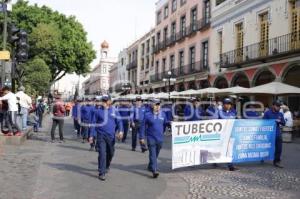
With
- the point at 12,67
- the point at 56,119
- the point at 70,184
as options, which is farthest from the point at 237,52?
the point at 70,184

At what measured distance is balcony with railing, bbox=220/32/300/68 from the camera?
22.8m

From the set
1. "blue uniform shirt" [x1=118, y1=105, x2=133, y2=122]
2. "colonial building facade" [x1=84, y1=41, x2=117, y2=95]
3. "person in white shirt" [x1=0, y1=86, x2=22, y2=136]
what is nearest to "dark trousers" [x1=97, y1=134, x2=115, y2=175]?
"person in white shirt" [x1=0, y1=86, x2=22, y2=136]

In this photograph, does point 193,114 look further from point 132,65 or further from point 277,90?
point 132,65

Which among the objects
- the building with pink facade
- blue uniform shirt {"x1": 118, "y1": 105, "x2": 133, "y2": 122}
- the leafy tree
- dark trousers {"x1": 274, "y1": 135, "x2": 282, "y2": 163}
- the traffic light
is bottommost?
dark trousers {"x1": 274, "y1": 135, "x2": 282, "y2": 163}

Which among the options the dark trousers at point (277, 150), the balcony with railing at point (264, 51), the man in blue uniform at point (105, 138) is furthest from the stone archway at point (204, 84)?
the man in blue uniform at point (105, 138)

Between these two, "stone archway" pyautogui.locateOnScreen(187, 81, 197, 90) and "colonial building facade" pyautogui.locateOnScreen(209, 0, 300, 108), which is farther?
"stone archway" pyautogui.locateOnScreen(187, 81, 197, 90)

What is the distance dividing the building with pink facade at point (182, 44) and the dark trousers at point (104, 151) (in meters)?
25.2

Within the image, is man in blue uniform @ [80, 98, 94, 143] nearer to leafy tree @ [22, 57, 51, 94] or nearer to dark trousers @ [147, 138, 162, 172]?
dark trousers @ [147, 138, 162, 172]

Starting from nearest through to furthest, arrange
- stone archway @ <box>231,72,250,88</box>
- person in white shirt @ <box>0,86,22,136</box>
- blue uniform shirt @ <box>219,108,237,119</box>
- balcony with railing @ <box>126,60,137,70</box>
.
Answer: blue uniform shirt @ <box>219,108,237,119</box> → person in white shirt @ <box>0,86,22,136</box> → stone archway @ <box>231,72,250,88</box> → balcony with railing @ <box>126,60,137,70</box>

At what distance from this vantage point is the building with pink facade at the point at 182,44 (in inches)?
1415

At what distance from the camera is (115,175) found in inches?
379

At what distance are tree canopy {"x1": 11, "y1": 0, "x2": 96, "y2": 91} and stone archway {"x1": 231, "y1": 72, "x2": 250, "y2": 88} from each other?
19371 mm

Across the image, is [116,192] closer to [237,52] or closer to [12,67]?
[12,67]

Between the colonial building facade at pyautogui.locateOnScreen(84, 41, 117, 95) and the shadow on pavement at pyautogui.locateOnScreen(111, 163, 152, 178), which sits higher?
A: the colonial building facade at pyautogui.locateOnScreen(84, 41, 117, 95)
